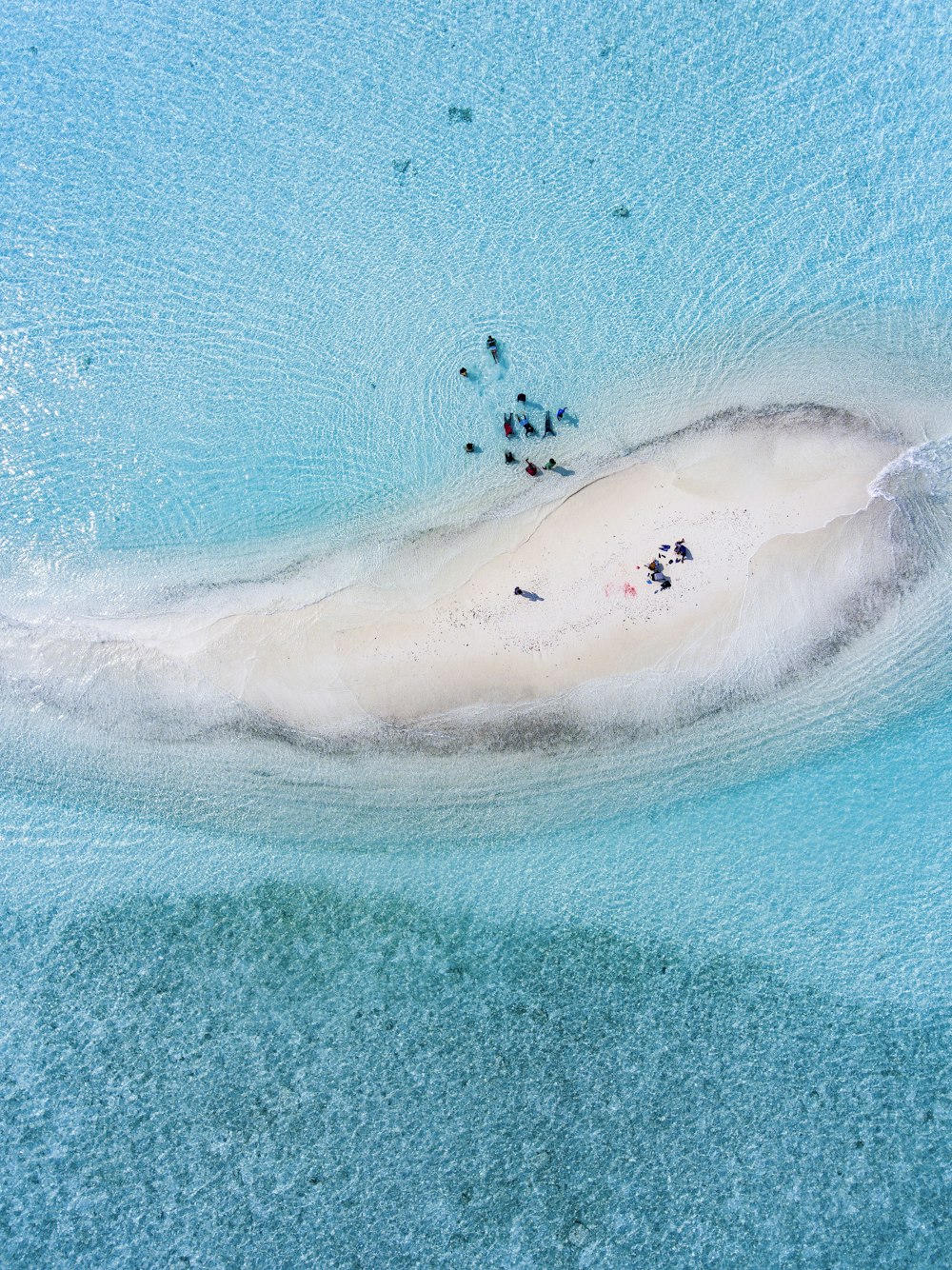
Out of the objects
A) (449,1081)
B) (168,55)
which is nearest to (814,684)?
(449,1081)

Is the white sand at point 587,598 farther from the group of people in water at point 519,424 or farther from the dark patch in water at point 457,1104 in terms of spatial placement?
the dark patch in water at point 457,1104

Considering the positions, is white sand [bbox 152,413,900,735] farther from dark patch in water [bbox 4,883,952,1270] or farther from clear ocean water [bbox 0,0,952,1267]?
dark patch in water [bbox 4,883,952,1270]

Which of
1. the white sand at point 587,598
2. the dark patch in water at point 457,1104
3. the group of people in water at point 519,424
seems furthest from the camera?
the group of people in water at point 519,424

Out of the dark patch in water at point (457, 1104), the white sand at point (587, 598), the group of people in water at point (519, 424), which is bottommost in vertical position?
the dark patch in water at point (457, 1104)

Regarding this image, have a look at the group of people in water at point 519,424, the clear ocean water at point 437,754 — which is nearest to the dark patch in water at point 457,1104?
the clear ocean water at point 437,754

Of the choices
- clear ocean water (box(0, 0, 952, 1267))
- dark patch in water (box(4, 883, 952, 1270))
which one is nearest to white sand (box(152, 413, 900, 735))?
clear ocean water (box(0, 0, 952, 1267))

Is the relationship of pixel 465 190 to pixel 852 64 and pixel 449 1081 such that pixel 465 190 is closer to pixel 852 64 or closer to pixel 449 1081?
pixel 852 64
